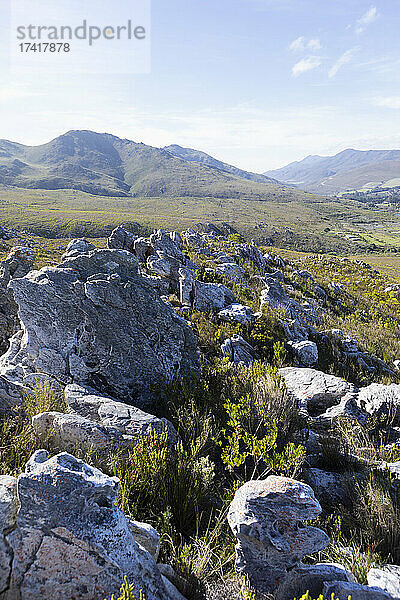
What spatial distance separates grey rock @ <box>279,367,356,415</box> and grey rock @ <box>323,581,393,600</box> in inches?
144

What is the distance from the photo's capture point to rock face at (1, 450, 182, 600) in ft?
7.83

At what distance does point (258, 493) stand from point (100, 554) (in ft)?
4.84

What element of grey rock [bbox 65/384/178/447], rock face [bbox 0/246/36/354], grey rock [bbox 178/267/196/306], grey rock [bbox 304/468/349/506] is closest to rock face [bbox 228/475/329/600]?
grey rock [bbox 304/468/349/506]

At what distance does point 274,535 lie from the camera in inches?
117

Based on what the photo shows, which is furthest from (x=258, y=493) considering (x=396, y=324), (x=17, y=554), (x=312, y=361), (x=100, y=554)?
(x=396, y=324)

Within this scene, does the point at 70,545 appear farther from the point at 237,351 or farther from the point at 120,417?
the point at 237,351

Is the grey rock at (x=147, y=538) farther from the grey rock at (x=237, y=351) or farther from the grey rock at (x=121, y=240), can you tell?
the grey rock at (x=121, y=240)

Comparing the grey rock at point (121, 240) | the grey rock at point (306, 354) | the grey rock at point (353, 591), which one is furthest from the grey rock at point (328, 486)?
the grey rock at point (121, 240)

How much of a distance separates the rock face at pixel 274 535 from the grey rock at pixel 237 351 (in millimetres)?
4833

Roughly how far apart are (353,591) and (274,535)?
70 centimetres

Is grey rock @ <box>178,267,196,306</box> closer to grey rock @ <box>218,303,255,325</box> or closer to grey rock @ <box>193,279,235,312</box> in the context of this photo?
grey rock @ <box>193,279,235,312</box>

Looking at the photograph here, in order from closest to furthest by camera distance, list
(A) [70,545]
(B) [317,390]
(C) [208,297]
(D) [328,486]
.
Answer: (A) [70,545]
(D) [328,486]
(B) [317,390]
(C) [208,297]

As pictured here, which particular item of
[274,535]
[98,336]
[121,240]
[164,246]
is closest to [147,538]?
[274,535]

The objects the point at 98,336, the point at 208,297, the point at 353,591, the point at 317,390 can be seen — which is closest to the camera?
the point at 353,591
